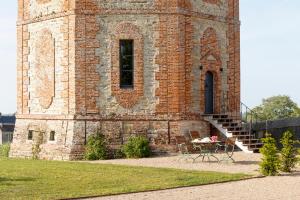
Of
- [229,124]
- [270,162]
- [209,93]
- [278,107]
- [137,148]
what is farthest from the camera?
[278,107]

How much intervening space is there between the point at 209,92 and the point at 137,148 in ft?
16.5

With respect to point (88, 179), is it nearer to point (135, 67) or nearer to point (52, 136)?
point (135, 67)

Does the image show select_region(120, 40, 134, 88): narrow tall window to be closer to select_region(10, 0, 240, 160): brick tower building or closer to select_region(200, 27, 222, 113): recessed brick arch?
select_region(10, 0, 240, 160): brick tower building

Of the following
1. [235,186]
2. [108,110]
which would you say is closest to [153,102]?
[108,110]

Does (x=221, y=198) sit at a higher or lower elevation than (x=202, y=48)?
lower

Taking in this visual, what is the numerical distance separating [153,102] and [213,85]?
142 inches

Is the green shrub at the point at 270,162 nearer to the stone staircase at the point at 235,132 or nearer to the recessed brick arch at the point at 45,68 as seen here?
the stone staircase at the point at 235,132

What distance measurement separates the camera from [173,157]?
2141 centimetres

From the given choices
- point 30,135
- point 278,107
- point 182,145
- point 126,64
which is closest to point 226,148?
point 182,145

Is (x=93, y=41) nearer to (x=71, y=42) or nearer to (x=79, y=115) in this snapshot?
(x=71, y=42)

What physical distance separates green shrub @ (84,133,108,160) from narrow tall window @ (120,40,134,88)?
2756mm

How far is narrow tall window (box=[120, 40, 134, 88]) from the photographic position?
75.3 feet

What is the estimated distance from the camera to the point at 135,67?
22.8m

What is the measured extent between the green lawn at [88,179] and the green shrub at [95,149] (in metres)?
3.44
